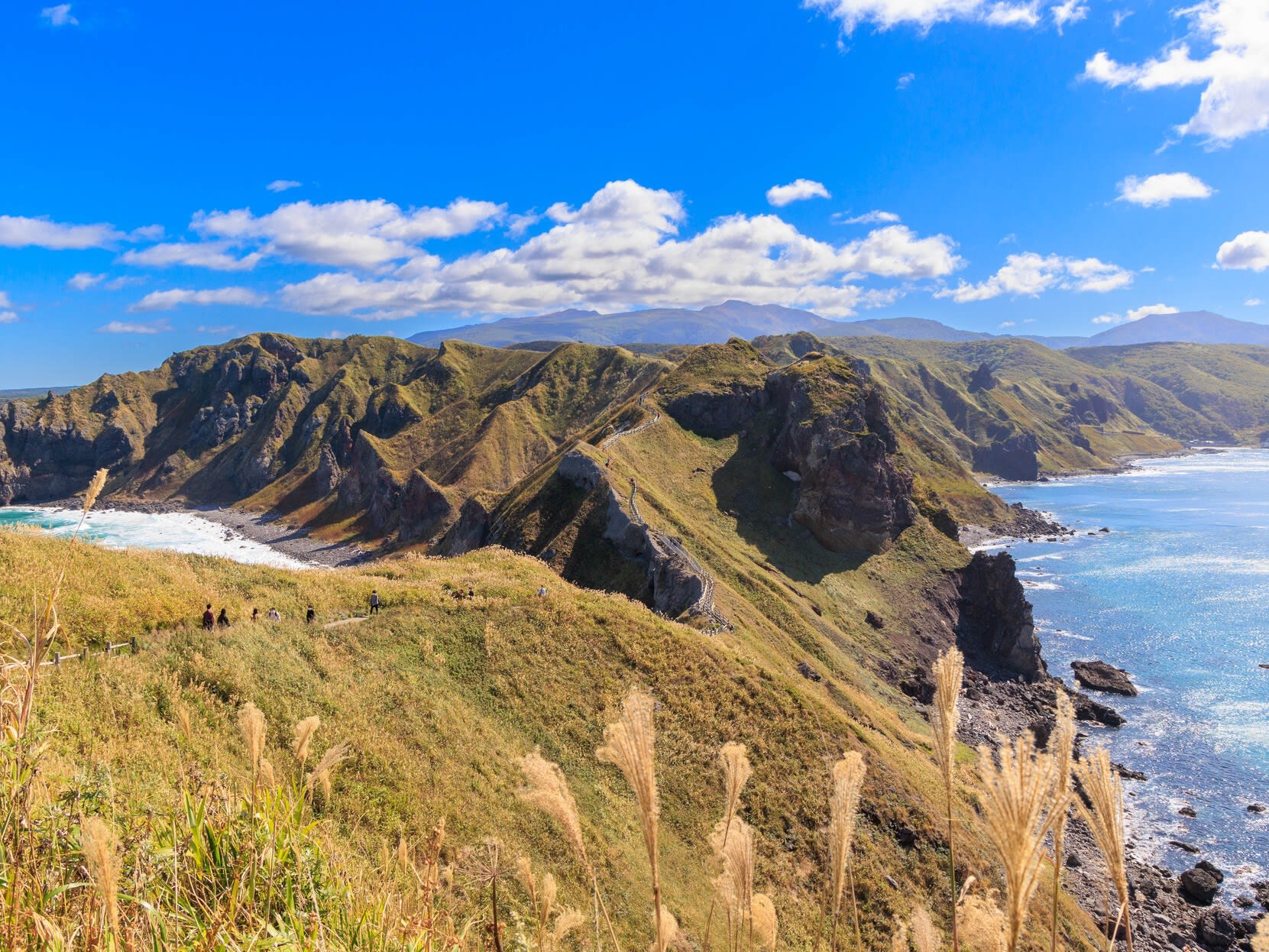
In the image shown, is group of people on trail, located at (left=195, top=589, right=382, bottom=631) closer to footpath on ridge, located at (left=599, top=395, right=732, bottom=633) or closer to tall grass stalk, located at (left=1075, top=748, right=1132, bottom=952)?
footpath on ridge, located at (left=599, top=395, right=732, bottom=633)

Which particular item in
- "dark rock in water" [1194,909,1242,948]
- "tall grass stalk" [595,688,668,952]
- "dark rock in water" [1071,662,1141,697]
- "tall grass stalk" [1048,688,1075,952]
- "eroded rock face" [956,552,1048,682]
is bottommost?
"dark rock in water" [1194,909,1242,948]

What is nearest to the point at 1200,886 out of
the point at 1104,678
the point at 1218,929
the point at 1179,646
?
the point at 1218,929

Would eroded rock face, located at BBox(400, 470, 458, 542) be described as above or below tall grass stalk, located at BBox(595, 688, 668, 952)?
below

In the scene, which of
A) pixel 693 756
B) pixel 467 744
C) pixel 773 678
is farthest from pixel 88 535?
pixel 773 678

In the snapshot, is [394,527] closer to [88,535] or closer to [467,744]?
[467,744]

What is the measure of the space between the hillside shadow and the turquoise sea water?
25.3 meters

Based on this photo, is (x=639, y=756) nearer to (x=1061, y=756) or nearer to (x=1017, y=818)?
(x=1017, y=818)

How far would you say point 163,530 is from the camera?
13125 centimetres

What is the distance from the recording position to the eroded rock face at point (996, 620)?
211 ft

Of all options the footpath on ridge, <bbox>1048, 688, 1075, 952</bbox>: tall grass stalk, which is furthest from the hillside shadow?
<bbox>1048, 688, 1075, 952</bbox>: tall grass stalk

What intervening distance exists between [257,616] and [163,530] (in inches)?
5439

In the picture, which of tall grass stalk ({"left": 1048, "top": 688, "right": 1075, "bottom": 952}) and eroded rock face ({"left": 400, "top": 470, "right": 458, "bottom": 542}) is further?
eroded rock face ({"left": 400, "top": 470, "right": 458, "bottom": 542})

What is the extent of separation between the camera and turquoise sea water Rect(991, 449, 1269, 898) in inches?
1674

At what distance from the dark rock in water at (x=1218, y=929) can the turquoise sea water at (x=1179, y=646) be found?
3.42 metres
